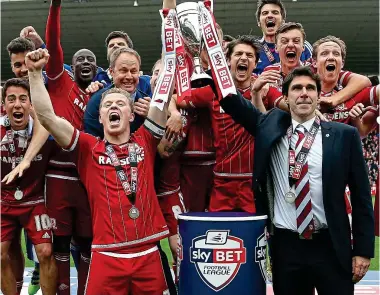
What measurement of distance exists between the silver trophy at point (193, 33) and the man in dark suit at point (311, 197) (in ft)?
0.86

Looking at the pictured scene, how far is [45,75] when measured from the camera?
4.51 metres

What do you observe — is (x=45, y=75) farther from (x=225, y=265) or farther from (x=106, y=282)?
(x=225, y=265)

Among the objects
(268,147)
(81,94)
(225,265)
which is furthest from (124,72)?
(225,265)

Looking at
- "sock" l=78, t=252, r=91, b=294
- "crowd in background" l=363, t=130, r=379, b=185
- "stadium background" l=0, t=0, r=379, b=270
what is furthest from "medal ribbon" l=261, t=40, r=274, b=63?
"crowd in background" l=363, t=130, r=379, b=185

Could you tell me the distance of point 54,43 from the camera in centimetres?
397

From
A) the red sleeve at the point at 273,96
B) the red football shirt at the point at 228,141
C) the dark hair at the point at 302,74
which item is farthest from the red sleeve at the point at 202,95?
the dark hair at the point at 302,74

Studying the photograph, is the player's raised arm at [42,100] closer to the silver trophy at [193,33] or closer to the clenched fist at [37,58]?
the clenched fist at [37,58]

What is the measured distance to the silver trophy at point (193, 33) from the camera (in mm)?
3422

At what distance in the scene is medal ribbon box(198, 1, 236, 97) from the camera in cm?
325

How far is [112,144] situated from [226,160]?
856 mm

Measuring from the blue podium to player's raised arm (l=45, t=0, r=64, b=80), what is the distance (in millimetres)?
1578

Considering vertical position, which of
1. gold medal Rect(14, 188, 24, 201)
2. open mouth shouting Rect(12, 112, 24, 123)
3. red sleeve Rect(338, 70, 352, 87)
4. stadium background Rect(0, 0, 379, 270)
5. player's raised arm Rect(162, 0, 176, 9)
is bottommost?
gold medal Rect(14, 188, 24, 201)

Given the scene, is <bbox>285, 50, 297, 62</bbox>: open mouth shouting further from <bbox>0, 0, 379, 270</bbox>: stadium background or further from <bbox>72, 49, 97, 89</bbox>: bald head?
<bbox>0, 0, 379, 270</bbox>: stadium background

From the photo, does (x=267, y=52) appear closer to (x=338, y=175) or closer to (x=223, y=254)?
(x=338, y=175)
